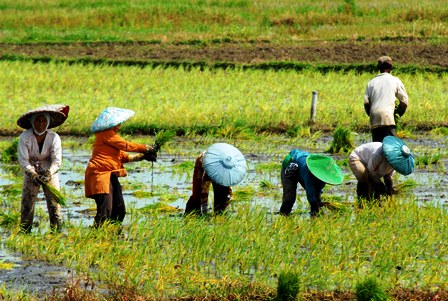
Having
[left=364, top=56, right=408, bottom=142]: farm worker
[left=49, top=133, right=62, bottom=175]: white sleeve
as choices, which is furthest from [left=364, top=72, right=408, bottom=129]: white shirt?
[left=49, top=133, right=62, bottom=175]: white sleeve

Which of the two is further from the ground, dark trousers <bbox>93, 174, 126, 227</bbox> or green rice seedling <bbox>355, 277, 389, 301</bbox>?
green rice seedling <bbox>355, 277, 389, 301</bbox>

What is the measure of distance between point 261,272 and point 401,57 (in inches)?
496

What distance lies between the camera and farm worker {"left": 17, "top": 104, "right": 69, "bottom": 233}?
7488 mm

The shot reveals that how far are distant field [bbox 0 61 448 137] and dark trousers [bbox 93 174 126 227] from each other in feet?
15.0

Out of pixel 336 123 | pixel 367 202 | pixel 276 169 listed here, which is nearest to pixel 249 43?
pixel 336 123

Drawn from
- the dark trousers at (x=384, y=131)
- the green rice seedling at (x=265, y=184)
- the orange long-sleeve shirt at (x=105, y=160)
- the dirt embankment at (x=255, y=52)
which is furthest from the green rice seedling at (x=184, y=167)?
the dirt embankment at (x=255, y=52)

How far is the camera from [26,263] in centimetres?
684

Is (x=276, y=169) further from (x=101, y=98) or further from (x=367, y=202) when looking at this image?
(x=101, y=98)

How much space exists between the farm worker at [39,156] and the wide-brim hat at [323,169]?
2.00 meters

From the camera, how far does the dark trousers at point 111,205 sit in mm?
7535

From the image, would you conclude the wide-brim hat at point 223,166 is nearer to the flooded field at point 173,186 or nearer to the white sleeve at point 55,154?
the flooded field at point 173,186

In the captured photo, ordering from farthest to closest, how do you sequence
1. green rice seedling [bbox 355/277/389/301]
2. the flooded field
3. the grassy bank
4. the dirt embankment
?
the dirt embankment < the flooded field < the grassy bank < green rice seedling [bbox 355/277/389/301]

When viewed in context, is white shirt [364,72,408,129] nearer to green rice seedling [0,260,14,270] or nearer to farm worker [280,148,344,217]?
farm worker [280,148,344,217]

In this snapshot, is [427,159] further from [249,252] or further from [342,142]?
[249,252]
